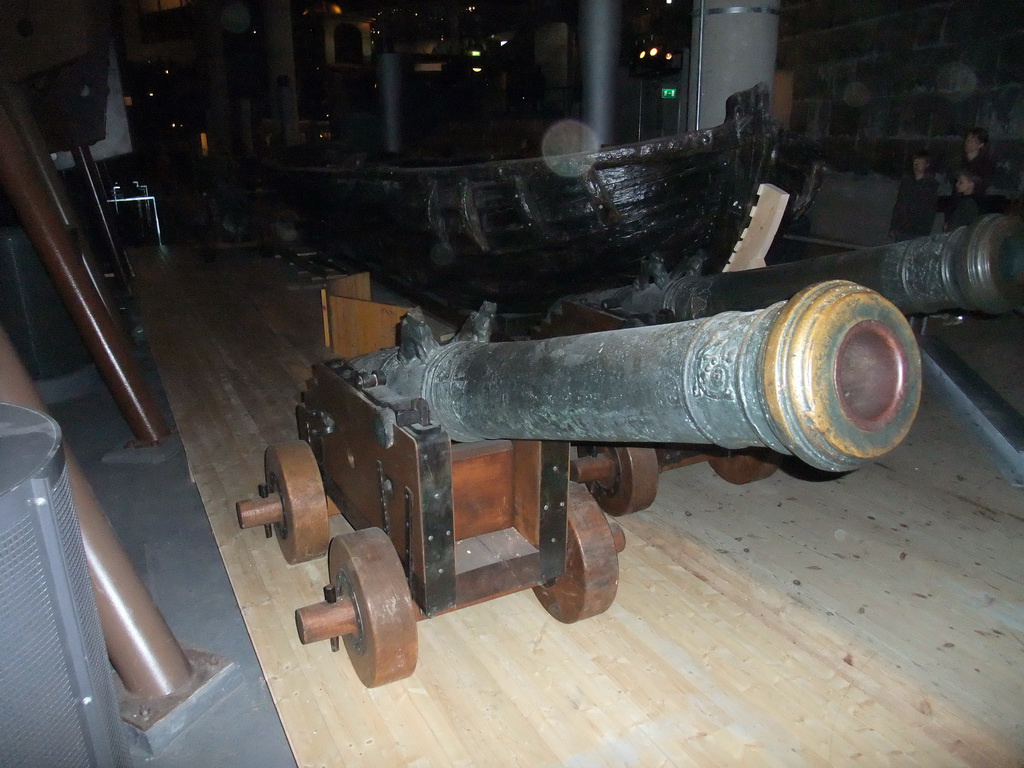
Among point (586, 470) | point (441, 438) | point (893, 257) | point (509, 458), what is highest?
point (893, 257)

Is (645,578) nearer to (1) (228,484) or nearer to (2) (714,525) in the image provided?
(2) (714,525)

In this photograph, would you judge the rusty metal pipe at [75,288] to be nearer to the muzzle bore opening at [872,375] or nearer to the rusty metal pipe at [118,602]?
the rusty metal pipe at [118,602]

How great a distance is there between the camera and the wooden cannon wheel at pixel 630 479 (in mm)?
2646

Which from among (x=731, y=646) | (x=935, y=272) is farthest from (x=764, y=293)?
(x=731, y=646)

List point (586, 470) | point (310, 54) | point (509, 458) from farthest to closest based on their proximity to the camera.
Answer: point (310, 54) < point (586, 470) < point (509, 458)

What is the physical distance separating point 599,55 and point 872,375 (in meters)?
6.51

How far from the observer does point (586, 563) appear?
1979 millimetres

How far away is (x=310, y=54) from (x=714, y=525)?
24.7 meters

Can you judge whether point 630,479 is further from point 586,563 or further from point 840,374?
point 840,374

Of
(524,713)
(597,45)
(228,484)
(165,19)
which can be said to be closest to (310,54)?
(165,19)

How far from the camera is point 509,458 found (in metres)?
1.99

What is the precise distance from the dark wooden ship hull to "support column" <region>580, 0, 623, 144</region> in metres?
2.37

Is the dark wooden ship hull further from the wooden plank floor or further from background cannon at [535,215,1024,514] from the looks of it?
the wooden plank floor

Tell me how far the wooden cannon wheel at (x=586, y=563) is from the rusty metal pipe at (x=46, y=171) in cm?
333
